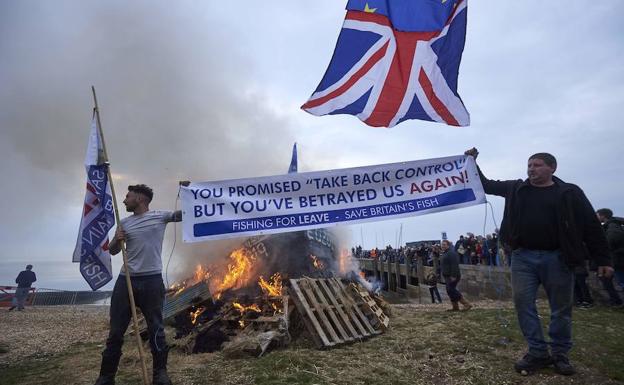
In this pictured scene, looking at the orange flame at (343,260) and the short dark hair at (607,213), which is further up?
the short dark hair at (607,213)

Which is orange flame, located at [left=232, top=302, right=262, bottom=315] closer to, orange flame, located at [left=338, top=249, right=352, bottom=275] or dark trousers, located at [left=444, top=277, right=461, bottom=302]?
dark trousers, located at [left=444, top=277, right=461, bottom=302]

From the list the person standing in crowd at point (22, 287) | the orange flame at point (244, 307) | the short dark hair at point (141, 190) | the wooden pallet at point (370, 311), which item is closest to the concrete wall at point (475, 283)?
the wooden pallet at point (370, 311)

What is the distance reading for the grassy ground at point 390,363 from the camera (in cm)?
373

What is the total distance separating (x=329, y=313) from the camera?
6.03 meters

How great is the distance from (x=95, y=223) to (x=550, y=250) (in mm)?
4926

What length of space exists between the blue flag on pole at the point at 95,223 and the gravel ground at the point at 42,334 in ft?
8.11

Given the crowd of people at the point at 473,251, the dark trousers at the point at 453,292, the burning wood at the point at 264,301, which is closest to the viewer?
the burning wood at the point at 264,301

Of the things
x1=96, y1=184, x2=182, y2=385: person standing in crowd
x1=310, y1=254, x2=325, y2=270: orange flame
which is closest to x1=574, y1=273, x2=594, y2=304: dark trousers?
x1=310, y1=254, x2=325, y2=270: orange flame

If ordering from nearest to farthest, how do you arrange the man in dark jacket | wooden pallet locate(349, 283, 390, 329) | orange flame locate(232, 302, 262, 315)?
the man in dark jacket
wooden pallet locate(349, 283, 390, 329)
orange flame locate(232, 302, 262, 315)

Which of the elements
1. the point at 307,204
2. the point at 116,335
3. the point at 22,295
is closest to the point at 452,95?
the point at 307,204

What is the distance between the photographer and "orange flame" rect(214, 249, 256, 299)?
30.1 feet

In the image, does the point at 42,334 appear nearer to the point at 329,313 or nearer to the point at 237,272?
the point at 237,272

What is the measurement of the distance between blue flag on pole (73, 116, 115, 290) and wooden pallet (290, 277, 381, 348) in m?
2.88

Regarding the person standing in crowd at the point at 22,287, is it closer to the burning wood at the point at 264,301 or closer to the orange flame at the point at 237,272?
the burning wood at the point at 264,301
